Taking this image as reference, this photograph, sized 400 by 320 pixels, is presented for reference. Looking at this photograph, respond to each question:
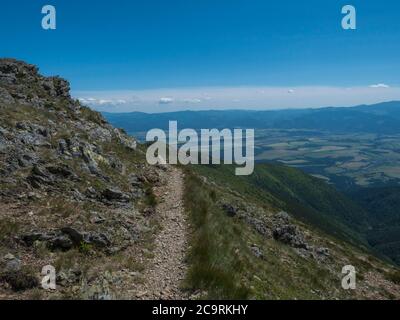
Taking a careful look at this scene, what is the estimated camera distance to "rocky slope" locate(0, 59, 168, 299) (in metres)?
12.8

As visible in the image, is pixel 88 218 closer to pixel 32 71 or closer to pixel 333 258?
pixel 333 258

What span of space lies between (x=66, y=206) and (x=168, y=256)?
6.42 meters

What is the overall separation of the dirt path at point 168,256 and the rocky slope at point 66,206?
0.51 metres

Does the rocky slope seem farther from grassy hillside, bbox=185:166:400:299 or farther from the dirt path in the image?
grassy hillside, bbox=185:166:400:299

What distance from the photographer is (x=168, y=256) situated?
15.3m

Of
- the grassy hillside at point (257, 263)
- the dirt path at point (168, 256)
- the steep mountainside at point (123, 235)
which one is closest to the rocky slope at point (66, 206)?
the steep mountainside at point (123, 235)

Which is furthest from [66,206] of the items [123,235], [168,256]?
[168,256]

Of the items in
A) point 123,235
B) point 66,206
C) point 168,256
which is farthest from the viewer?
point 66,206

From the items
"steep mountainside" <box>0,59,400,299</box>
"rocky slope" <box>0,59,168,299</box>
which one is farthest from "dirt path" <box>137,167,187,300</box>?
"rocky slope" <box>0,59,168,299</box>

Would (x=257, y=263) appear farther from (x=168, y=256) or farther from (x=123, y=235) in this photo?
(x=123, y=235)

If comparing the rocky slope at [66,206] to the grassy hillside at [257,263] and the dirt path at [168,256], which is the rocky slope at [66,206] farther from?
the grassy hillside at [257,263]
